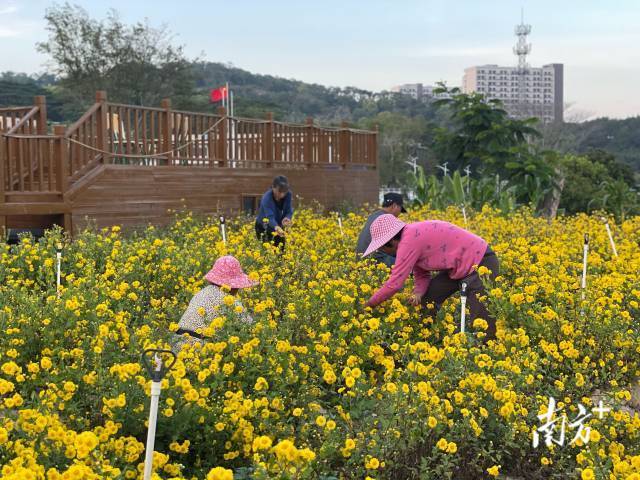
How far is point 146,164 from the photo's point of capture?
519 inches

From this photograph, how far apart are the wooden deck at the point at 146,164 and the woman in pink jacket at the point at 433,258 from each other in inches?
243

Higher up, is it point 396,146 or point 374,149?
point 374,149

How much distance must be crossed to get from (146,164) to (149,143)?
914mm

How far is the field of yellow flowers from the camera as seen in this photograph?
3.65m

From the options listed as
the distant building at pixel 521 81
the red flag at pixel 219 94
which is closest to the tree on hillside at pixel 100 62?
the red flag at pixel 219 94

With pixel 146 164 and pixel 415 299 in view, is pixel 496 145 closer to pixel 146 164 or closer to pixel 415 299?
pixel 146 164

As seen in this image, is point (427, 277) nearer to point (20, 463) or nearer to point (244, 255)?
point (244, 255)

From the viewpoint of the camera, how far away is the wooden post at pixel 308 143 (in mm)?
17188

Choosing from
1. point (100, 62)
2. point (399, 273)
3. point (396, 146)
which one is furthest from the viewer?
point (396, 146)

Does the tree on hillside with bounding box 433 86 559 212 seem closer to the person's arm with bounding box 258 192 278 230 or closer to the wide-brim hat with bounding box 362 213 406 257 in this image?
the person's arm with bounding box 258 192 278 230

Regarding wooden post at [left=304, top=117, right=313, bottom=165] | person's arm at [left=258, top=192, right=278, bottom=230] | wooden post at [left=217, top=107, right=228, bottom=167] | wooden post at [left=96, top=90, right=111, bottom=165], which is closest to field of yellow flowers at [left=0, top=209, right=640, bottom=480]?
person's arm at [left=258, top=192, right=278, bottom=230]

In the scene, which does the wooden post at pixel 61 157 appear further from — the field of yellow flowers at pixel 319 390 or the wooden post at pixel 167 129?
the field of yellow flowers at pixel 319 390

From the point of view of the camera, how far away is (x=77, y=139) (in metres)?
11.5

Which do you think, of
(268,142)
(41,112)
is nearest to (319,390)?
(41,112)
